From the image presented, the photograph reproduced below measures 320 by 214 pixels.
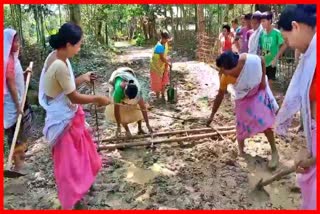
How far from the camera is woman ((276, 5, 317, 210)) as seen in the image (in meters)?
1.98

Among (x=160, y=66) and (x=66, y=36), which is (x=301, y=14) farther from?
(x=160, y=66)

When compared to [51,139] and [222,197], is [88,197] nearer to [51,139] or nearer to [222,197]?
[51,139]

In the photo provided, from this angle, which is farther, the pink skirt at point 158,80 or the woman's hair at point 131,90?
the pink skirt at point 158,80

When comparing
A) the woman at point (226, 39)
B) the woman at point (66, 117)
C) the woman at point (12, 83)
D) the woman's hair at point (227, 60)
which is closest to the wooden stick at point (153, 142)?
the woman at point (12, 83)

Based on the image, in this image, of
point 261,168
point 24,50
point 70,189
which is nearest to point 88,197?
point 70,189

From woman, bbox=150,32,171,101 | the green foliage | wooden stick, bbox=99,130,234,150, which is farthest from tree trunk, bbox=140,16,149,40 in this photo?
wooden stick, bbox=99,130,234,150

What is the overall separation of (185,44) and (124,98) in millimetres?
11757

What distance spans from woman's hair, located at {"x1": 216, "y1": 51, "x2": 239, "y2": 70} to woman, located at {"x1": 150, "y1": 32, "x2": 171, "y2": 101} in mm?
3199

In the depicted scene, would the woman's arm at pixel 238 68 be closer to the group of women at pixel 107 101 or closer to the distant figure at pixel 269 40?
the group of women at pixel 107 101

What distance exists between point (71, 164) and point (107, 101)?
0.60m

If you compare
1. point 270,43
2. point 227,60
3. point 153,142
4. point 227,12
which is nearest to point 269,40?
point 270,43

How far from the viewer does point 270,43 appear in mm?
5484

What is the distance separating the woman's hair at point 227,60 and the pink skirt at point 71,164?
1.46 meters

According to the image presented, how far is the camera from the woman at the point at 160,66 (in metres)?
6.99
